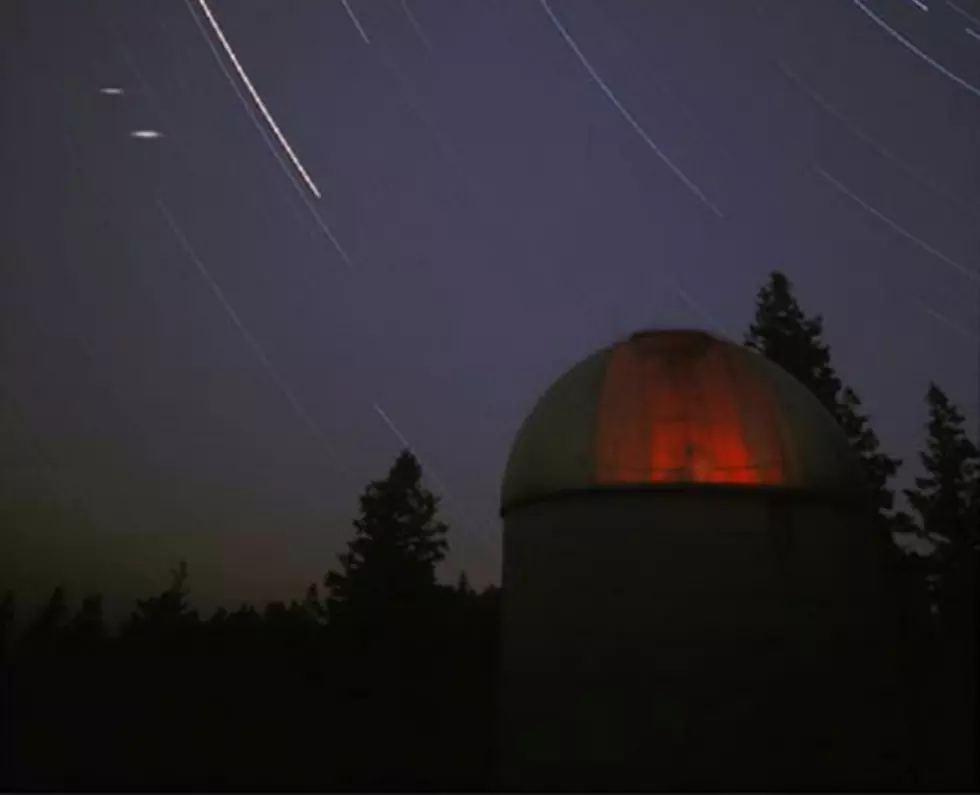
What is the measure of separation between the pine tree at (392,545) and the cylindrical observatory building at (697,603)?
20700 millimetres

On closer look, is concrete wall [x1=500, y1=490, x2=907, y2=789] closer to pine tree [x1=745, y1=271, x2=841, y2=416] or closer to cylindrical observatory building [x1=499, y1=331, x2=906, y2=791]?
cylindrical observatory building [x1=499, y1=331, x2=906, y2=791]

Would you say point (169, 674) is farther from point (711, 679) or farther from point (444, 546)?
point (444, 546)

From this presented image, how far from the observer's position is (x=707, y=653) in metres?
9.53

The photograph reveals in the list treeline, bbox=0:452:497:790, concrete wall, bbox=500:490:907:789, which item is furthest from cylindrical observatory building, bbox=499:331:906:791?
treeline, bbox=0:452:497:790

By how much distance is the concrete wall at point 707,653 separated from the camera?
941cm

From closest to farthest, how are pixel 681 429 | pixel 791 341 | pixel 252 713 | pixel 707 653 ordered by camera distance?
pixel 707 653
pixel 681 429
pixel 252 713
pixel 791 341

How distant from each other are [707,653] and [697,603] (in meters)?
0.53

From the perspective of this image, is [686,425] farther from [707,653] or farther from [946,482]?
[946,482]

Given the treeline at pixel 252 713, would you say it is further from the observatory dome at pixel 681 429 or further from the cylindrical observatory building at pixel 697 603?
the observatory dome at pixel 681 429

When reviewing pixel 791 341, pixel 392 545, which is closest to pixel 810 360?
pixel 791 341

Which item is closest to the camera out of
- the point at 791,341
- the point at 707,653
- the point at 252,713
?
the point at 707,653

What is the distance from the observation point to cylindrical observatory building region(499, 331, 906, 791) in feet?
31.0

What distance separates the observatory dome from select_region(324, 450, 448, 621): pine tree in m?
20.6

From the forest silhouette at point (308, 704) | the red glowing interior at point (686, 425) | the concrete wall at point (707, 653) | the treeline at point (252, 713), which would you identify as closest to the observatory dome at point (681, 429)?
the red glowing interior at point (686, 425)
